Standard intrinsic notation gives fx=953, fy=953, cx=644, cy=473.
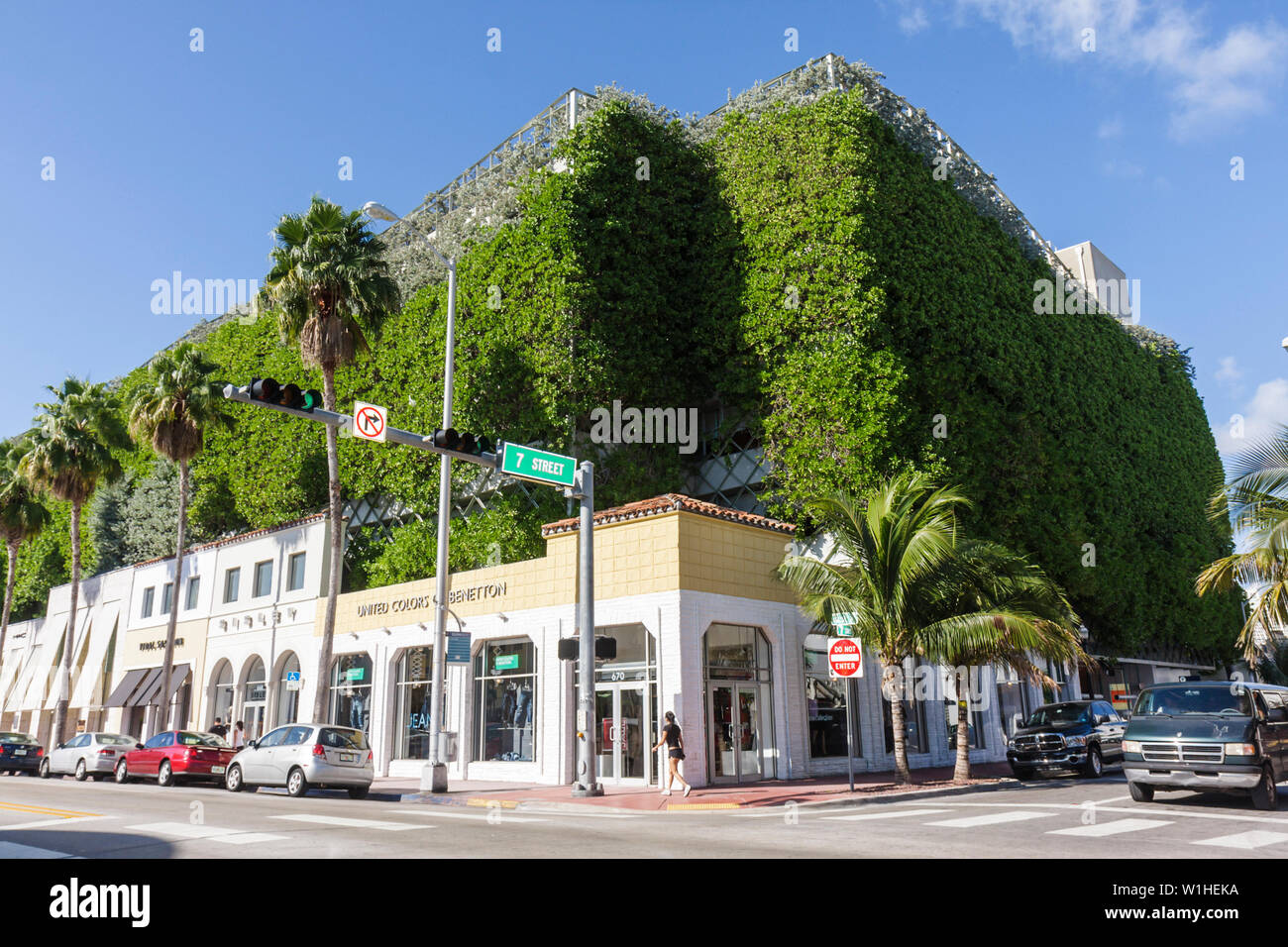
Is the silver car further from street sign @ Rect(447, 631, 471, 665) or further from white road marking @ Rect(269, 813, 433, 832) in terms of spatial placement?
white road marking @ Rect(269, 813, 433, 832)

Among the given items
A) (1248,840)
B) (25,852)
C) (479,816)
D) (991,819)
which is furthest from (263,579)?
(1248,840)

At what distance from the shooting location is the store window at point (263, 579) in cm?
3666

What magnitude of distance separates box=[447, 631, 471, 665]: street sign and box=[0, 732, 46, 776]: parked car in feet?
62.6

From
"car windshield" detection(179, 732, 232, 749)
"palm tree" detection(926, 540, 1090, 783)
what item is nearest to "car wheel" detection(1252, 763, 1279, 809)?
"palm tree" detection(926, 540, 1090, 783)

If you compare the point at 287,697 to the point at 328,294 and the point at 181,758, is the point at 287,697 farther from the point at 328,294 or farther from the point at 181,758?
the point at 328,294

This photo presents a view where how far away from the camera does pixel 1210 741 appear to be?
1465cm

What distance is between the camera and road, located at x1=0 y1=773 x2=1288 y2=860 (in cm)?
971

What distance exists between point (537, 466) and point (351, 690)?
15880 mm

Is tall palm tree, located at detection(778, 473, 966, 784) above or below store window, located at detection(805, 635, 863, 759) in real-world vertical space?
above

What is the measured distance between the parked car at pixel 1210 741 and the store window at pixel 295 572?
92.8 ft

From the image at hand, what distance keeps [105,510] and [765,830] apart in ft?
162

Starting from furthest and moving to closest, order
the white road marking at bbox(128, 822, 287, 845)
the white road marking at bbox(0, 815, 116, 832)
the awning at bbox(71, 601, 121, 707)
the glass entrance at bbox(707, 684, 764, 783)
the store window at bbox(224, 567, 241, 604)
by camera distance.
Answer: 1. the awning at bbox(71, 601, 121, 707)
2. the store window at bbox(224, 567, 241, 604)
3. the glass entrance at bbox(707, 684, 764, 783)
4. the white road marking at bbox(0, 815, 116, 832)
5. the white road marking at bbox(128, 822, 287, 845)

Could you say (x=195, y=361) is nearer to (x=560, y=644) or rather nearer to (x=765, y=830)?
(x=560, y=644)

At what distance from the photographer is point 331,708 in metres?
31.9
